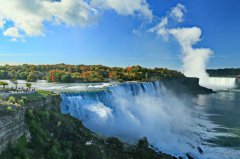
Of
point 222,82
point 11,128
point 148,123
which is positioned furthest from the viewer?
point 222,82

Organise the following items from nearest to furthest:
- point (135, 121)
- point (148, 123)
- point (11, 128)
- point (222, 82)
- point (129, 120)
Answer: point (11, 128)
point (129, 120)
point (135, 121)
point (148, 123)
point (222, 82)

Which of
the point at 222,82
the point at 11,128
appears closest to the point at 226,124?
the point at 11,128

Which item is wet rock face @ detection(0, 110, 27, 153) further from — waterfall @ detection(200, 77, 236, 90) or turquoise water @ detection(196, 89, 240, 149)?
waterfall @ detection(200, 77, 236, 90)

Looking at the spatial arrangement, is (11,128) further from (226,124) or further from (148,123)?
(226,124)

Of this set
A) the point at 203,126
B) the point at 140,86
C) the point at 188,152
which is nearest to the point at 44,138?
the point at 188,152

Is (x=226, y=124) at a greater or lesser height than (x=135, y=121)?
lesser

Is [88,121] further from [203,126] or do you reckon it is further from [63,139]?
[203,126]
